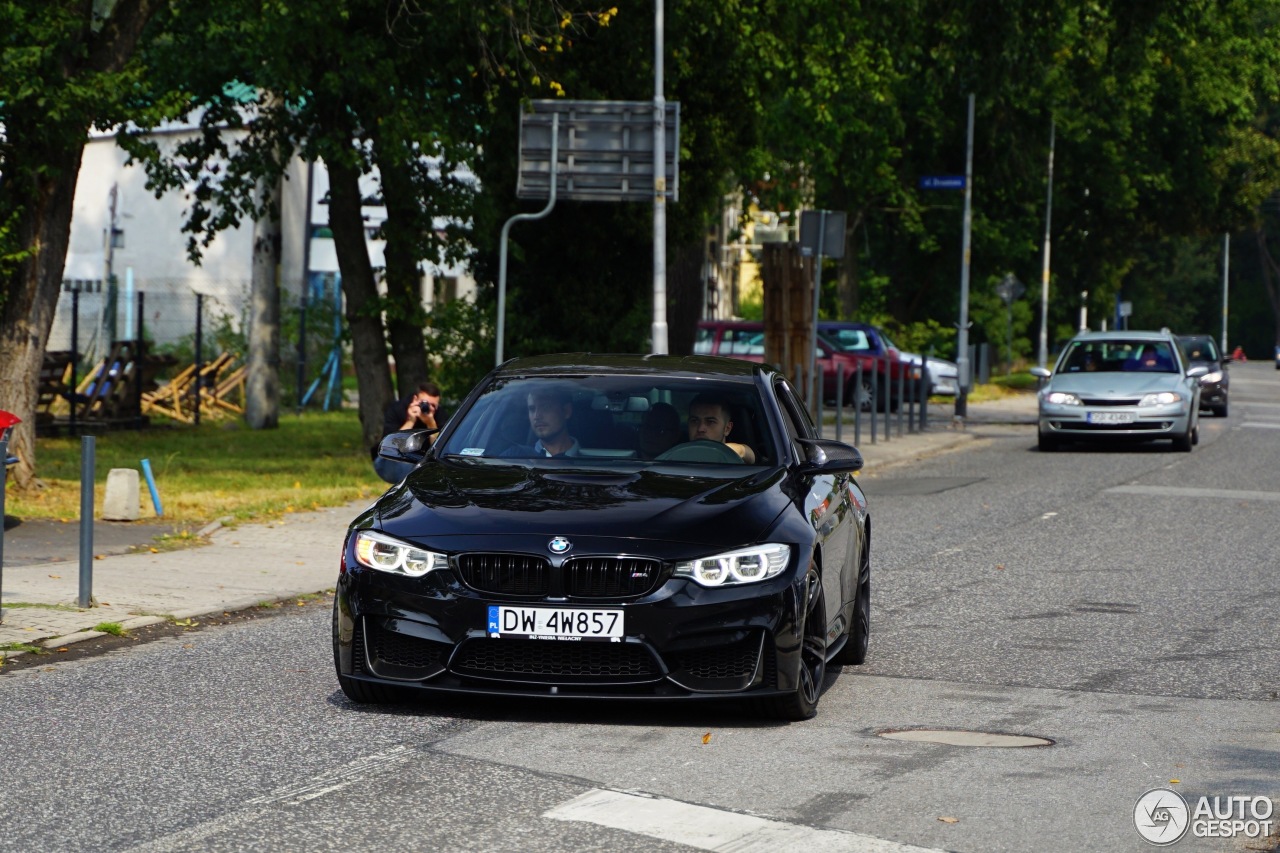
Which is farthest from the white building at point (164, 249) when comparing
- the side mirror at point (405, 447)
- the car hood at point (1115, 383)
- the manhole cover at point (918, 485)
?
the side mirror at point (405, 447)

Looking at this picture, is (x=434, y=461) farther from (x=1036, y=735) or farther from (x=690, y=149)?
(x=690, y=149)

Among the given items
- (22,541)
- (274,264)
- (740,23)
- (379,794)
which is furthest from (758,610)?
(274,264)

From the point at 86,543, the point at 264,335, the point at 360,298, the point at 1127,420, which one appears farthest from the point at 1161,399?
the point at 86,543

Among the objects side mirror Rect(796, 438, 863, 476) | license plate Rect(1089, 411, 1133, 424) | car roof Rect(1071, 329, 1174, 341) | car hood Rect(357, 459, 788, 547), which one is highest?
car roof Rect(1071, 329, 1174, 341)

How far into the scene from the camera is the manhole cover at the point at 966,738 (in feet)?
23.7

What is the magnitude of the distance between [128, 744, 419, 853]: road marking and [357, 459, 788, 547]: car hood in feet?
3.04

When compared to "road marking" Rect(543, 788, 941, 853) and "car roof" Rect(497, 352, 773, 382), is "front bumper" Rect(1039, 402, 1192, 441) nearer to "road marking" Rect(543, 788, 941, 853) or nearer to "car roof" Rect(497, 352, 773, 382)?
"car roof" Rect(497, 352, 773, 382)

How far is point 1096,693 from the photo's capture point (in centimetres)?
847

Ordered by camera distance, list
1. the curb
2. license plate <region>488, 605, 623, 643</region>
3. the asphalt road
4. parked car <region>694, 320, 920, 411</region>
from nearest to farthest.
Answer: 1. the asphalt road
2. license plate <region>488, 605, 623, 643</region>
3. the curb
4. parked car <region>694, 320, 920, 411</region>

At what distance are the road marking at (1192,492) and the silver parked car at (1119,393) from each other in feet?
17.3

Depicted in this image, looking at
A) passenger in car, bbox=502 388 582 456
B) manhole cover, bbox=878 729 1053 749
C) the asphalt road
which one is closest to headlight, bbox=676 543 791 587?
the asphalt road

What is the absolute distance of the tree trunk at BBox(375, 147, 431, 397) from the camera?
75.1 ft

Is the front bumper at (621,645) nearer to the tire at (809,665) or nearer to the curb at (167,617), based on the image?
the tire at (809,665)

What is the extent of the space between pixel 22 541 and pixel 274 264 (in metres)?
16.1
